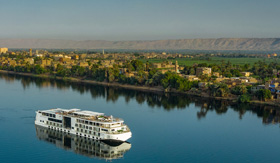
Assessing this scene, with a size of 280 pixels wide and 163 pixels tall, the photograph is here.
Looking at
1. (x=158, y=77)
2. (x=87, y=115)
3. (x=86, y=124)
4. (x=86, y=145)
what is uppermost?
(x=158, y=77)

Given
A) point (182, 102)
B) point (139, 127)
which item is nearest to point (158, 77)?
point (182, 102)

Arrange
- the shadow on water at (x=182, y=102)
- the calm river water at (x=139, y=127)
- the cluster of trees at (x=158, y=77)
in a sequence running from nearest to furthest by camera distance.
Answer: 1. the calm river water at (x=139, y=127)
2. the shadow on water at (x=182, y=102)
3. the cluster of trees at (x=158, y=77)

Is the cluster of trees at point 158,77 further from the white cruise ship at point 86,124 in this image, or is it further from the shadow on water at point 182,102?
the white cruise ship at point 86,124

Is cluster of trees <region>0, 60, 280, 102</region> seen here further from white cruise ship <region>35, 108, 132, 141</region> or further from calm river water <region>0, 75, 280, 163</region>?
white cruise ship <region>35, 108, 132, 141</region>

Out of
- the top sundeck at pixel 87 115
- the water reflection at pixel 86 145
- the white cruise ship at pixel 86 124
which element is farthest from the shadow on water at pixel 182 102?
the water reflection at pixel 86 145

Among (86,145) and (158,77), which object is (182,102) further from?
(86,145)

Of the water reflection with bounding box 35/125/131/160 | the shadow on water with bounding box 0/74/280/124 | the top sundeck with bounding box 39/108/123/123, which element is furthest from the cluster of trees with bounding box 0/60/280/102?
the water reflection with bounding box 35/125/131/160
